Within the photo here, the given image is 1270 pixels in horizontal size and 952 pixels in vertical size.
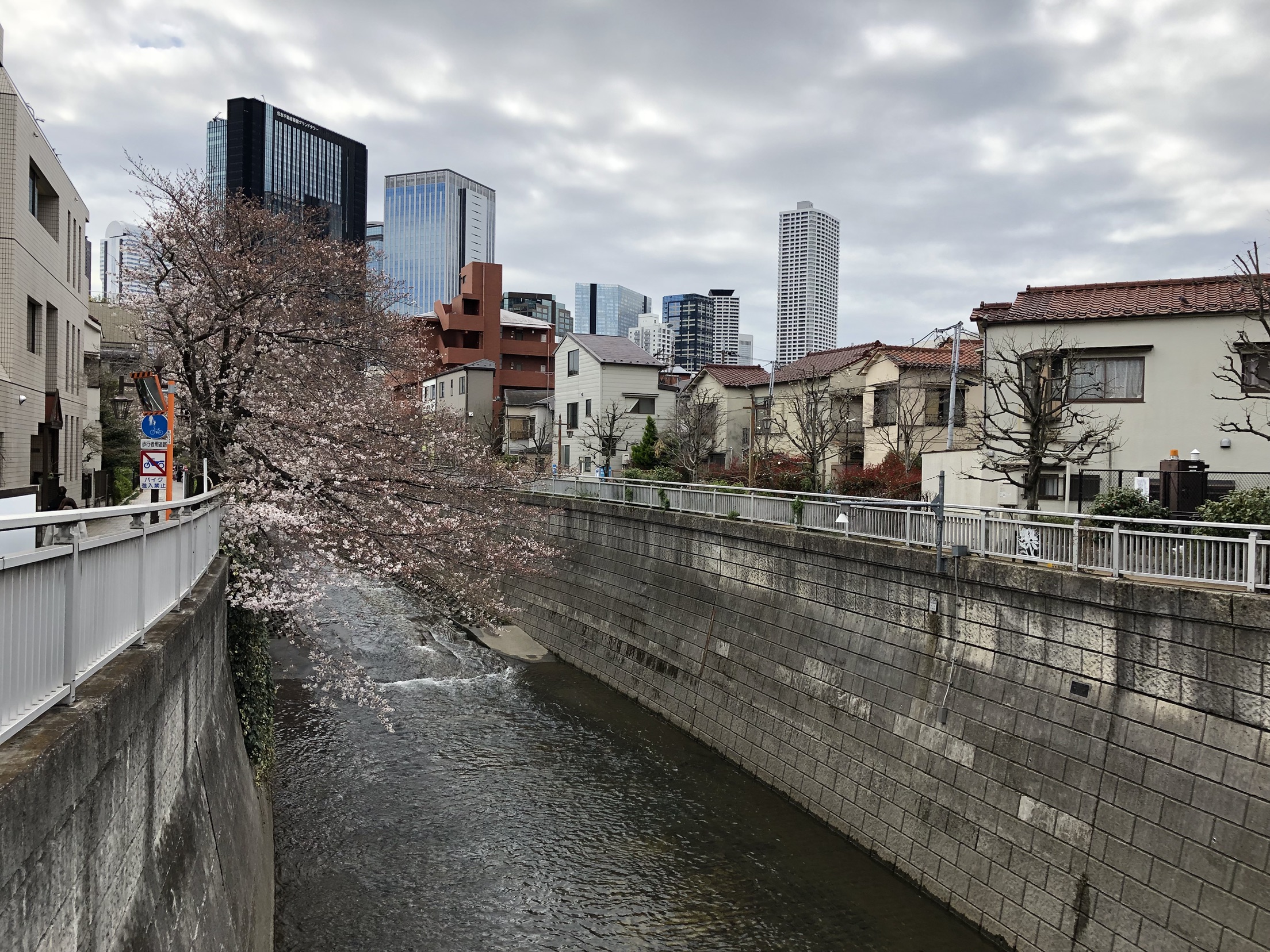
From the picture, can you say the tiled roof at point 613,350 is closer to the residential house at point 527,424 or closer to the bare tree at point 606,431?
the bare tree at point 606,431

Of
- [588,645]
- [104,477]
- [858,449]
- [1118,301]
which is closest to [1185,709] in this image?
[1118,301]

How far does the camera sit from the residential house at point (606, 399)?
163ft

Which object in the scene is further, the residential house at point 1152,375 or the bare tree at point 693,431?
the bare tree at point 693,431

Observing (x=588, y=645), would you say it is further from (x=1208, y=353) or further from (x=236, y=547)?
(x=1208, y=353)

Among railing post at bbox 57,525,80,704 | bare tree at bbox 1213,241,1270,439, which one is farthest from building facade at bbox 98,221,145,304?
bare tree at bbox 1213,241,1270,439

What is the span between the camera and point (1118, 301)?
2311 centimetres

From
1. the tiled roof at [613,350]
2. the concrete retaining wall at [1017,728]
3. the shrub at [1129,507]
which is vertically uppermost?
the tiled roof at [613,350]

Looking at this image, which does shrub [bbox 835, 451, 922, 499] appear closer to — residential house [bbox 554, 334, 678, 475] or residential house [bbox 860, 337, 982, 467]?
residential house [bbox 860, 337, 982, 467]

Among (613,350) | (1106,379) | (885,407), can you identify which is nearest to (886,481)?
(885,407)

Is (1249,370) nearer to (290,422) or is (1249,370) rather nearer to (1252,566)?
(1252,566)

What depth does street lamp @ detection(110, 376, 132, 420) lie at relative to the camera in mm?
43184

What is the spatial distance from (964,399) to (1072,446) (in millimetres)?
14739

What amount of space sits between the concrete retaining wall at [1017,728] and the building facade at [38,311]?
14951 millimetres

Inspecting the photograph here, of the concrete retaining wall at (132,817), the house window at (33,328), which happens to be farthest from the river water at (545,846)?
the house window at (33,328)
